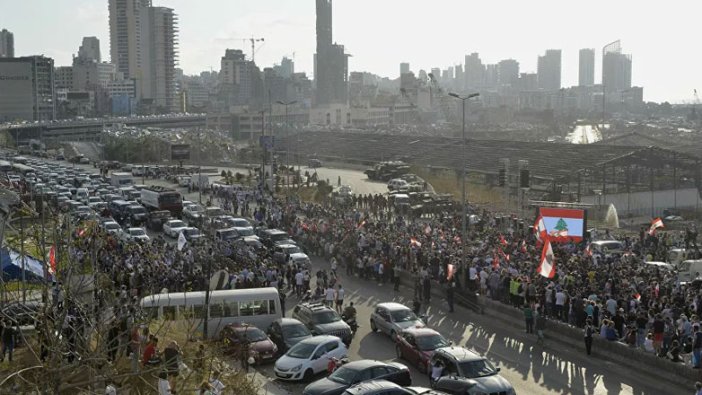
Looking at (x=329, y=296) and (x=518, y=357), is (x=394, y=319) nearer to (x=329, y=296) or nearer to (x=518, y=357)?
(x=518, y=357)

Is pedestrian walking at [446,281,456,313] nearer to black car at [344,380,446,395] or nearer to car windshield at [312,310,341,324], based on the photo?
car windshield at [312,310,341,324]

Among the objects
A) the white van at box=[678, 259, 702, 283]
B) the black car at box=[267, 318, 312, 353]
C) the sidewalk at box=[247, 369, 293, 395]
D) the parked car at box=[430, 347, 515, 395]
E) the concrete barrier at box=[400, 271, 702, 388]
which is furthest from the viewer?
the white van at box=[678, 259, 702, 283]

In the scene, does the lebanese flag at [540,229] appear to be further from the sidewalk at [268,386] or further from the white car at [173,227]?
the white car at [173,227]

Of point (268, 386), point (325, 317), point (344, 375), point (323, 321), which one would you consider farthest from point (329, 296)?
point (344, 375)

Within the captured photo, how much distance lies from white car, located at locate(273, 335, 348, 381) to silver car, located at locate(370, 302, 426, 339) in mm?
2617

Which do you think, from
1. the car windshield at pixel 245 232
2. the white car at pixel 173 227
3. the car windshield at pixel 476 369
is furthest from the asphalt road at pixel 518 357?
the white car at pixel 173 227

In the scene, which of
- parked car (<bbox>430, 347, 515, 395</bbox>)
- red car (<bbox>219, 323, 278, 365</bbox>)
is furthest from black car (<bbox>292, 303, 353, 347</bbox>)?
parked car (<bbox>430, 347, 515, 395</bbox>)

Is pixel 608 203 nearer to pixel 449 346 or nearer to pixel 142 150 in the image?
pixel 449 346

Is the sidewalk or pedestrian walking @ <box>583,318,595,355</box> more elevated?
pedestrian walking @ <box>583,318,595,355</box>

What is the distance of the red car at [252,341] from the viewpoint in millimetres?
18562

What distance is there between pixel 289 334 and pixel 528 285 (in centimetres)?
692

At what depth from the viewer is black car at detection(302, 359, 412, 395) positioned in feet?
50.9

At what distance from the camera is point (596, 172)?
5431 centimetres

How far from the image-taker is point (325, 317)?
20.8 m
